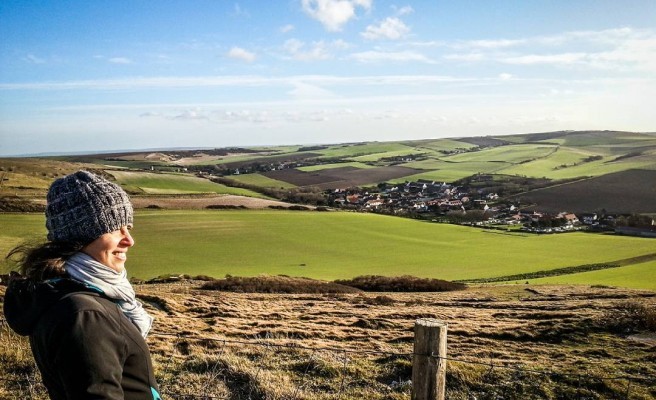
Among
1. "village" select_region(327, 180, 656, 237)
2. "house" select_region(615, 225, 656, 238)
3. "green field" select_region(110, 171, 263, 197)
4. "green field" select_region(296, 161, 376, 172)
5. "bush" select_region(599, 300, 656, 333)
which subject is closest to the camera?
"bush" select_region(599, 300, 656, 333)

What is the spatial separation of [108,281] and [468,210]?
76759mm

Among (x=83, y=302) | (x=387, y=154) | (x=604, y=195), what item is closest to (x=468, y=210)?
(x=604, y=195)

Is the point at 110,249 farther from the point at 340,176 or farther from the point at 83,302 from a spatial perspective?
the point at 340,176

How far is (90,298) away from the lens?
2164 mm

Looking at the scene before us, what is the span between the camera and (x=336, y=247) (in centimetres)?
4975

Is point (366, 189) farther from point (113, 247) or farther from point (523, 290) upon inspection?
point (113, 247)

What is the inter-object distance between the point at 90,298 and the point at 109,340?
21 cm

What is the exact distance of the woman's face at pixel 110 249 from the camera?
2.46 metres

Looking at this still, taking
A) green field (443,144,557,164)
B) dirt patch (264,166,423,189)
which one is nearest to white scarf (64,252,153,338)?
dirt patch (264,166,423,189)

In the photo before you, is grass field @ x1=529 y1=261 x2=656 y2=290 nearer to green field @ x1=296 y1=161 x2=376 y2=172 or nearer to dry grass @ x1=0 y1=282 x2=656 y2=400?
dry grass @ x1=0 y1=282 x2=656 y2=400

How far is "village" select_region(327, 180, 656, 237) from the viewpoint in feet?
196

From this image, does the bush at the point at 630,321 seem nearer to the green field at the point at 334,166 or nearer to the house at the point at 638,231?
the house at the point at 638,231

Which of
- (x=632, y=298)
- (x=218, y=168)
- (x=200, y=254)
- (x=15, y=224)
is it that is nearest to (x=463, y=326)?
(x=632, y=298)

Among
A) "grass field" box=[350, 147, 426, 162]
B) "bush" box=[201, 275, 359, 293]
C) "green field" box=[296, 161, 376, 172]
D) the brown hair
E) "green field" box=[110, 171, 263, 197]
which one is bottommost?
"bush" box=[201, 275, 359, 293]
